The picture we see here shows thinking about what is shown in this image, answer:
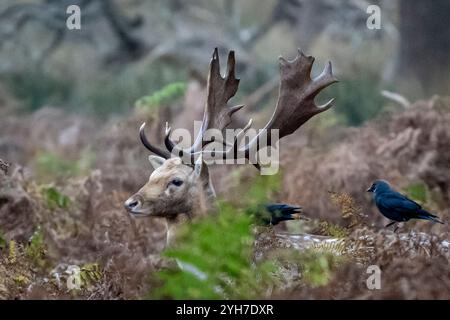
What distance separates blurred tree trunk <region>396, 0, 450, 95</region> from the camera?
56.4 feet

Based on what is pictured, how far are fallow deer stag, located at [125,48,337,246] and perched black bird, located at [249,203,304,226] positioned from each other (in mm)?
309

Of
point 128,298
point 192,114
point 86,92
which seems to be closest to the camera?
point 128,298

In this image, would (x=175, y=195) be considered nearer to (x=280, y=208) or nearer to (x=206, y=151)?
(x=206, y=151)

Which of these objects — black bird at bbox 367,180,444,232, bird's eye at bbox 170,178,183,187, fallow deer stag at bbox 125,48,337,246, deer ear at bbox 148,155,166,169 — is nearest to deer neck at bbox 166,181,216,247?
fallow deer stag at bbox 125,48,337,246

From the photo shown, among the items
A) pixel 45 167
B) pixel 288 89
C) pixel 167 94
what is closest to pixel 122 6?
pixel 45 167

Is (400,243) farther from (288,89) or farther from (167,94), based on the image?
(167,94)

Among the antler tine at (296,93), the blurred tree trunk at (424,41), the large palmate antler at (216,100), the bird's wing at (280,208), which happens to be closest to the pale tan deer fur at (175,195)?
the large palmate antler at (216,100)

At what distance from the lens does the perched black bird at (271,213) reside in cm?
665

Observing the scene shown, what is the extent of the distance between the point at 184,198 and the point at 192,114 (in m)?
6.92

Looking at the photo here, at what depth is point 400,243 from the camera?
20.5 ft

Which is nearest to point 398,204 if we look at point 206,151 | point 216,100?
point 206,151

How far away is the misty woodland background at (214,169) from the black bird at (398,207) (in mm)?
131

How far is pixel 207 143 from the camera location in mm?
7023

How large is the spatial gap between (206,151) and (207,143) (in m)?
0.21
